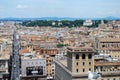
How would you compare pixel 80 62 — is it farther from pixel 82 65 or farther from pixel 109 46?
pixel 109 46

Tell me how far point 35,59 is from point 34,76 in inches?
190

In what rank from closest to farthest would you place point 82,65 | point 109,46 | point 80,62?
point 80,62, point 82,65, point 109,46

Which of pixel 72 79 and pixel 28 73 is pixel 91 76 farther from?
pixel 28 73

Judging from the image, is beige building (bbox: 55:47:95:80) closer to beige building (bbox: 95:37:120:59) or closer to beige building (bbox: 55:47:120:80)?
beige building (bbox: 55:47:120:80)

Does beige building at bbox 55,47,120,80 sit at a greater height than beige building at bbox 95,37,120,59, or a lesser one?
greater

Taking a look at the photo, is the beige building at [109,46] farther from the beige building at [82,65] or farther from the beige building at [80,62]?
the beige building at [80,62]

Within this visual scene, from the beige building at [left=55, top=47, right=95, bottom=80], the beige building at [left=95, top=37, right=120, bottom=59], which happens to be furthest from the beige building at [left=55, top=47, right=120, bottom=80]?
the beige building at [left=95, top=37, right=120, bottom=59]

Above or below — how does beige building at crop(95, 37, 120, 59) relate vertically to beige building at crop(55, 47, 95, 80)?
below

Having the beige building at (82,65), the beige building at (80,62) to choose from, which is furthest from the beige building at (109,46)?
the beige building at (80,62)

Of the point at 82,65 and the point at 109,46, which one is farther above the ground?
the point at 82,65

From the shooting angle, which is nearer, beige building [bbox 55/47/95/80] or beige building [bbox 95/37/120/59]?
beige building [bbox 55/47/95/80]

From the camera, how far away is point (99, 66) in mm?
49688

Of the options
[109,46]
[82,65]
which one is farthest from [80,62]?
[109,46]

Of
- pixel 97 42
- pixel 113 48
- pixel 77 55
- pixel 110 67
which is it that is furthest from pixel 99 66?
pixel 97 42
